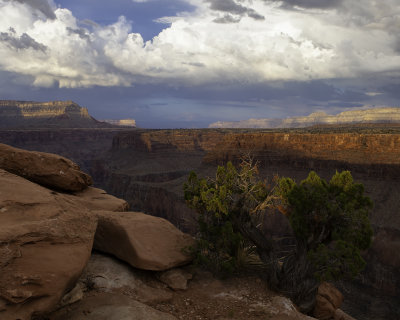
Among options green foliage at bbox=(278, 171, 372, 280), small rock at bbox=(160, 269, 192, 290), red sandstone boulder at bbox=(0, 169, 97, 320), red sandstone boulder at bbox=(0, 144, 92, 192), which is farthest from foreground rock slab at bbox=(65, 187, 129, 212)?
green foliage at bbox=(278, 171, 372, 280)

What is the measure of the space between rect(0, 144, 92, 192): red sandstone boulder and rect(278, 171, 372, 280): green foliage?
8203 millimetres

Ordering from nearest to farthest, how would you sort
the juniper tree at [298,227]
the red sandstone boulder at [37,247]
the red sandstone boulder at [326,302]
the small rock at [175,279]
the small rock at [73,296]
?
the red sandstone boulder at [37,247], the small rock at [73,296], the small rock at [175,279], the juniper tree at [298,227], the red sandstone boulder at [326,302]

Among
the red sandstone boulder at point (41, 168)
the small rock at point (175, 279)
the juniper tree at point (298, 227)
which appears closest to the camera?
the small rock at point (175, 279)

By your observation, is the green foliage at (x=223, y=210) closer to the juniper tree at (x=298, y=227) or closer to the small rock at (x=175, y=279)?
the juniper tree at (x=298, y=227)

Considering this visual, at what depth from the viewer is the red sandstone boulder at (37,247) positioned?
21.5 ft

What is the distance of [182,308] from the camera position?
946cm

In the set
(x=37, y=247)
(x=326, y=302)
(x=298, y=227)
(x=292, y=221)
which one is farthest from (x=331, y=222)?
(x=37, y=247)

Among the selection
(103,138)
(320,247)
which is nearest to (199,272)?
(320,247)

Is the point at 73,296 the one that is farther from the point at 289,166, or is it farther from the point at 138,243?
the point at 289,166

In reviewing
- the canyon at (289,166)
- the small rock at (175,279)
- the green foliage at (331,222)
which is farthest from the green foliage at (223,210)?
the green foliage at (331,222)

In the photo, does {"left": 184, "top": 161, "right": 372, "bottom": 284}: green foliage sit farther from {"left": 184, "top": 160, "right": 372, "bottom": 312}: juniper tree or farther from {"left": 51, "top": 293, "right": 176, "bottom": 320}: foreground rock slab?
{"left": 51, "top": 293, "right": 176, "bottom": 320}: foreground rock slab

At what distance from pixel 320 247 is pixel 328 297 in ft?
10.9

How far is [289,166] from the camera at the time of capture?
216ft

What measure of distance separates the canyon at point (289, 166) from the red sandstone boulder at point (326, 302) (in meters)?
0.74
